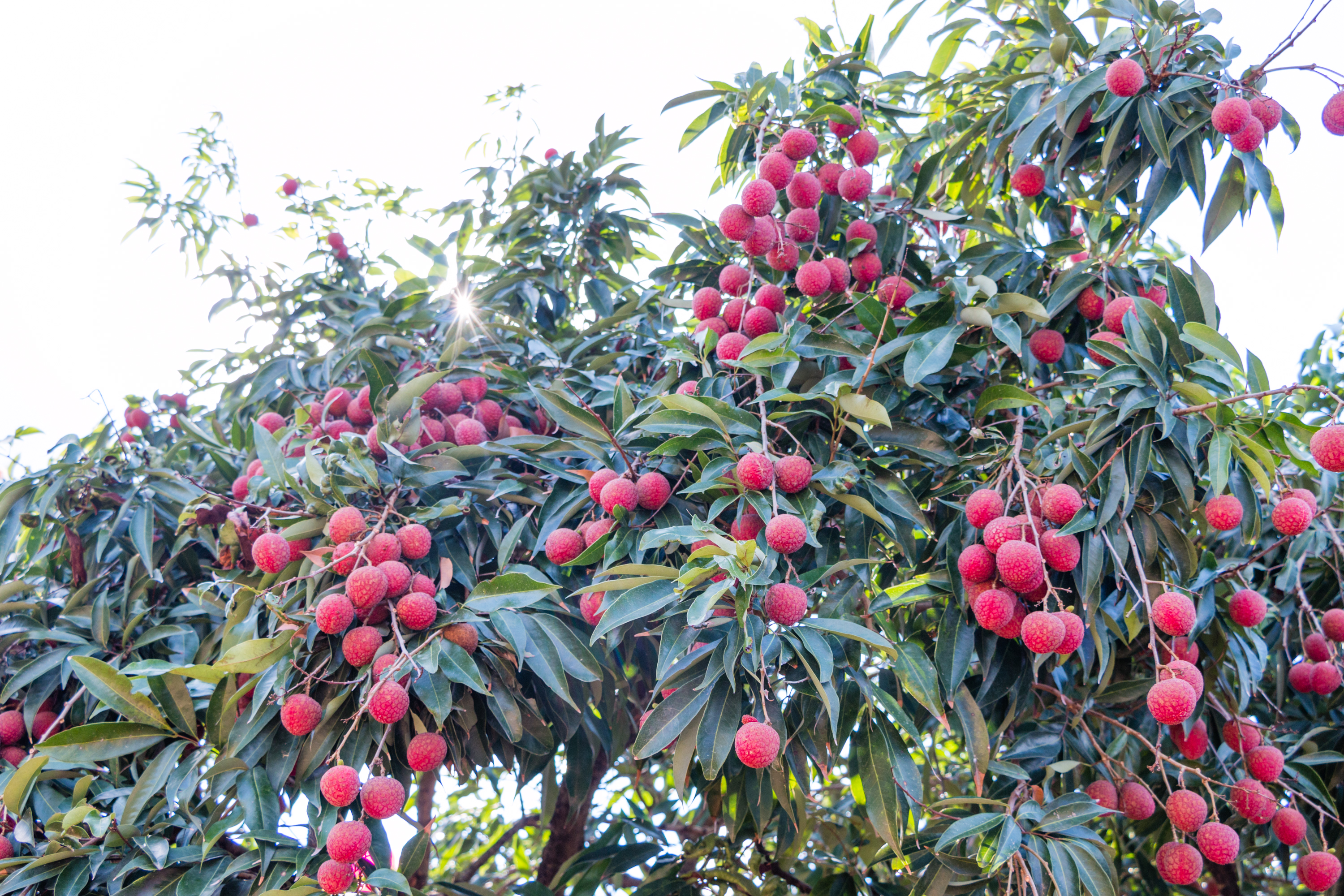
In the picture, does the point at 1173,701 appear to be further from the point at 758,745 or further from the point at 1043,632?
the point at 758,745

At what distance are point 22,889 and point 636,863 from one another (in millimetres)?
1123

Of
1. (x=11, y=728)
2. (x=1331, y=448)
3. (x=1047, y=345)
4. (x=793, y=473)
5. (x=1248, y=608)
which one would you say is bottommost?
(x=1248, y=608)

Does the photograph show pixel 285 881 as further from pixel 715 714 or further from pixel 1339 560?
pixel 1339 560

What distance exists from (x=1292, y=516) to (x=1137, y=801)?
0.57 meters

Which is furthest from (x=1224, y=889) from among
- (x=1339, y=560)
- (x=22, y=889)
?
(x=22, y=889)

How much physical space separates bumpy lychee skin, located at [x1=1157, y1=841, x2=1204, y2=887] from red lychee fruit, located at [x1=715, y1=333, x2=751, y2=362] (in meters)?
1.18

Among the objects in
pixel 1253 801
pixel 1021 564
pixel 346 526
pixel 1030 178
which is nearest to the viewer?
pixel 1021 564

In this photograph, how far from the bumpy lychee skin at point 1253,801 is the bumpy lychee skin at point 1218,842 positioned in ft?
0.25

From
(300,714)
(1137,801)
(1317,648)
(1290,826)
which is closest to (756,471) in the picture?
(300,714)

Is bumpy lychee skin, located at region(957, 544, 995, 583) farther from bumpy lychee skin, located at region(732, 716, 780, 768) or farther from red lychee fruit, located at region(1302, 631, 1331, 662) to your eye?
red lychee fruit, located at region(1302, 631, 1331, 662)

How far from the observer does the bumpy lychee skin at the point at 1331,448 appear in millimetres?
1286

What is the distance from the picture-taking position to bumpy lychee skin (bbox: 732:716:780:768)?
4.00 ft

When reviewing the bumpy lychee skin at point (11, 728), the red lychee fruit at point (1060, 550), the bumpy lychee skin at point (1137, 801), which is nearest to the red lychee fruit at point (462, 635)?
the red lychee fruit at point (1060, 550)

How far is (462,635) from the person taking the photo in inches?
57.4
